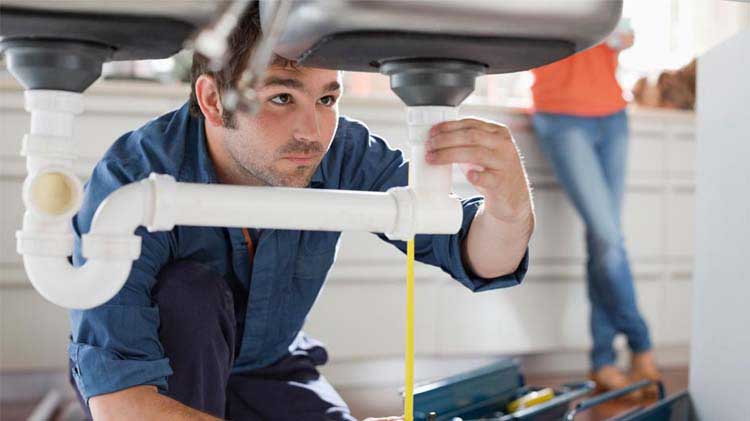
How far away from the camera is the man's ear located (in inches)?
34.8

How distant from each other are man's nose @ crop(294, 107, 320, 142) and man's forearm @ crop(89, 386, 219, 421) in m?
0.27

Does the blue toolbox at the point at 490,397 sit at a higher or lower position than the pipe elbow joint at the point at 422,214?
lower

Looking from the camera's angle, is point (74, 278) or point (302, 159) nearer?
point (74, 278)

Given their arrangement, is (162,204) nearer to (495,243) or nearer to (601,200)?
(495,243)

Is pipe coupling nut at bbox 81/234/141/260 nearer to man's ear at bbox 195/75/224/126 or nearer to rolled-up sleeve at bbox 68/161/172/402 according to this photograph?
rolled-up sleeve at bbox 68/161/172/402

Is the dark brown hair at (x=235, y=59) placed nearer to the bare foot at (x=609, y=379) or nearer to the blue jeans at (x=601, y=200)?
the blue jeans at (x=601, y=200)

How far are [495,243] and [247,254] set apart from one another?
297mm

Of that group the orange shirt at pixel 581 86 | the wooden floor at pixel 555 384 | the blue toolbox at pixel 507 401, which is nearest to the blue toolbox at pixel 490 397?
the blue toolbox at pixel 507 401

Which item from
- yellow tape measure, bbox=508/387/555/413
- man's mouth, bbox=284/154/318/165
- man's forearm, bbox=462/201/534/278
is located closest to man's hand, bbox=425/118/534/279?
man's forearm, bbox=462/201/534/278

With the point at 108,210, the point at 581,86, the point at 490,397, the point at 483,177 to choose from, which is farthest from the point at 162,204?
the point at 581,86

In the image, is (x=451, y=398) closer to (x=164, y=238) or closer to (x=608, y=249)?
(x=164, y=238)

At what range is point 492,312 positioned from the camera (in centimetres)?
228

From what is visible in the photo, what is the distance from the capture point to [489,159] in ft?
2.20

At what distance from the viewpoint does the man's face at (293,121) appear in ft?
2.56
